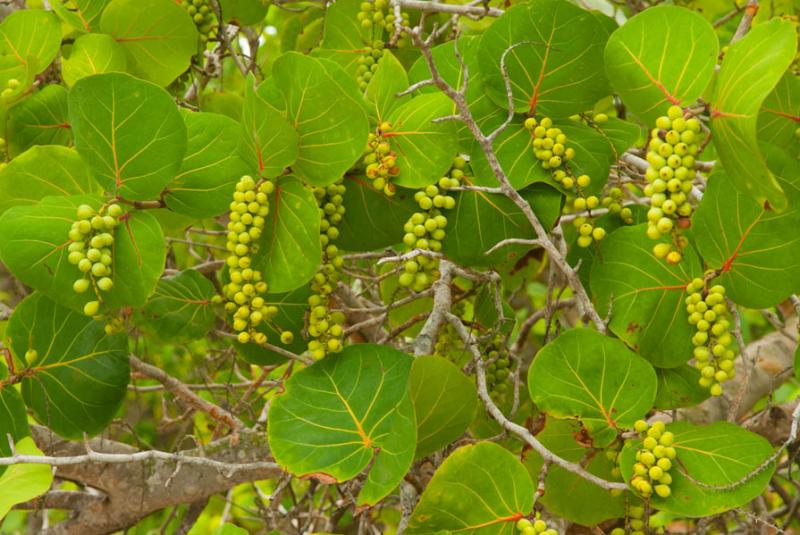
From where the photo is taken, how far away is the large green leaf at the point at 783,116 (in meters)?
1.09

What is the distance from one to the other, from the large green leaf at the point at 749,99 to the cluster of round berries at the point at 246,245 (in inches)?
22.4

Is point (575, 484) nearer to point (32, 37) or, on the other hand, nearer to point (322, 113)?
point (322, 113)

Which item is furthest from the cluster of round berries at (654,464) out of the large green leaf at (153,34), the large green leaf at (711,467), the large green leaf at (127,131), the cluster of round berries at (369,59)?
the large green leaf at (153,34)

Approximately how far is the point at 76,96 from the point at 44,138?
1.43 ft

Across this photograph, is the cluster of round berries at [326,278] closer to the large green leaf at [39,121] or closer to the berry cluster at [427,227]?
the berry cluster at [427,227]

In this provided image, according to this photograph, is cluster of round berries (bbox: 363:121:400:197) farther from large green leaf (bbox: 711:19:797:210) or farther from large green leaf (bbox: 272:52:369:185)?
large green leaf (bbox: 711:19:797:210)

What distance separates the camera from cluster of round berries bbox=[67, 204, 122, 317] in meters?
1.08

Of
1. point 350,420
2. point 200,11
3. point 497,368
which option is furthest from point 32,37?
point 497,368

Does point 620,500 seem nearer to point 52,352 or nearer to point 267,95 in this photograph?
point 267,95

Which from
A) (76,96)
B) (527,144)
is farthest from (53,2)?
(527,144)

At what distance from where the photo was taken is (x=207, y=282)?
59.7 inches

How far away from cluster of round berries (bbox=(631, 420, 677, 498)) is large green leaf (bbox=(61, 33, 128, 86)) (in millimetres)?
1001

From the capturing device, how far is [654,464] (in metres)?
1.06

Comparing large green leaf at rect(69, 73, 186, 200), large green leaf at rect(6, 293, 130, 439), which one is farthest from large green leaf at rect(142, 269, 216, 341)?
large green leaf at rect(69, 73, 186, 200)
